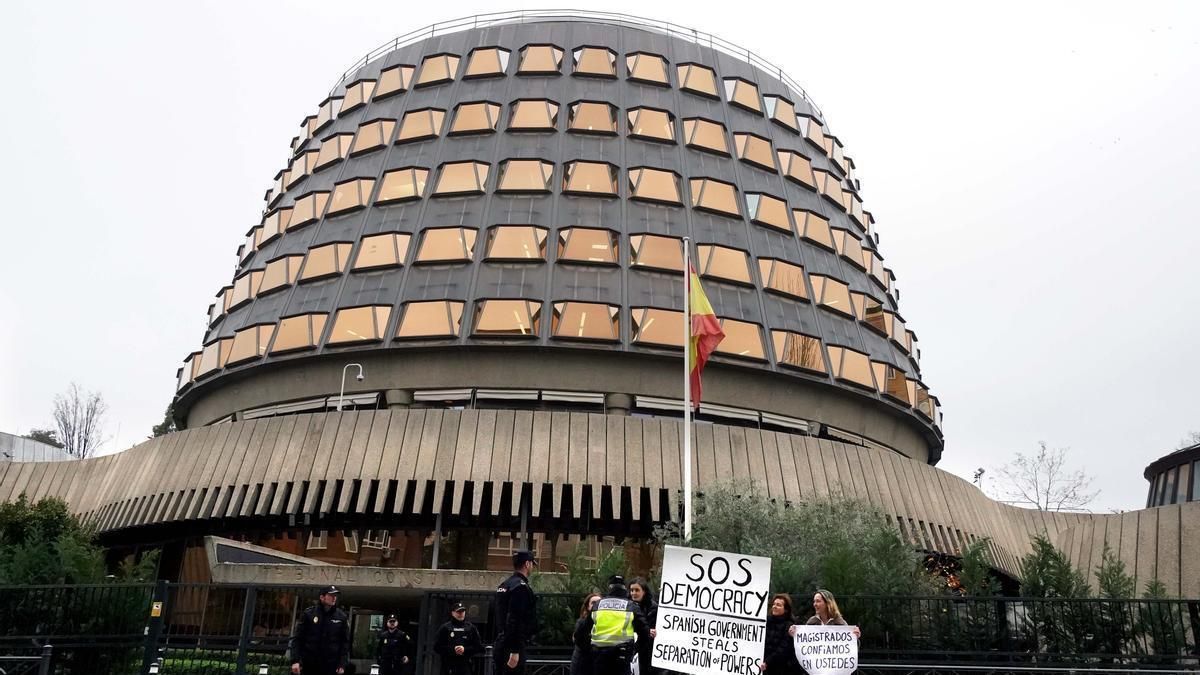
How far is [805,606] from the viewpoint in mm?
16859

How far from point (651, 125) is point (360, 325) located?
1567 centimetres

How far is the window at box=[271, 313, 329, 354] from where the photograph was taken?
126 feet

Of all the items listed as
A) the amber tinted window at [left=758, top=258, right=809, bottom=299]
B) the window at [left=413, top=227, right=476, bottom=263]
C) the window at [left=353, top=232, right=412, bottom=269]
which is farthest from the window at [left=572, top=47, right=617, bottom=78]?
the window at [left=353, top=232, right=412, bottom=269]

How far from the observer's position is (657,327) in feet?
121

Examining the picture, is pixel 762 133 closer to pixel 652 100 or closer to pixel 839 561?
pixel 652 100

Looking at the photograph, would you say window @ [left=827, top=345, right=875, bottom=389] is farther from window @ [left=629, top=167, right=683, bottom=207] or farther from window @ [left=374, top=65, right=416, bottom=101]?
window @ [left=374, top=65, right=416, bottom=101]

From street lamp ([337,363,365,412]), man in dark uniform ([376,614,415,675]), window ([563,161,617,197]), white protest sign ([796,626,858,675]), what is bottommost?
white protest sign ([796,626,858,675])

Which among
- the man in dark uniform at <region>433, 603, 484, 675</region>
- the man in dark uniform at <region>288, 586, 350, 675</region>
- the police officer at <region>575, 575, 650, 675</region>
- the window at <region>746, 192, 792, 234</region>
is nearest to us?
the police officer at <region>575, 575, 650, 675</region>

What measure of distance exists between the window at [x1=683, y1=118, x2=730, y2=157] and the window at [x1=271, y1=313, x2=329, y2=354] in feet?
57.8

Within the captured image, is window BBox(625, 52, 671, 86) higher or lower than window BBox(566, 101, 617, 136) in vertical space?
higher

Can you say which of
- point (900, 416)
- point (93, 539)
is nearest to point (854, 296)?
point (900, 416)

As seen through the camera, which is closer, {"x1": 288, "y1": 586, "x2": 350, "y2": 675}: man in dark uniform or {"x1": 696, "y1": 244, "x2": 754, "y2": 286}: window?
{"x1": 288, "y1": 586, "x2": 350, "y2": 675}: man in dark uniform

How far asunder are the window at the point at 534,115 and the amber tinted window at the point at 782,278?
1092cm

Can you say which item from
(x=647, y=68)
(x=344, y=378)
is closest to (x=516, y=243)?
(x=344, y=378)
